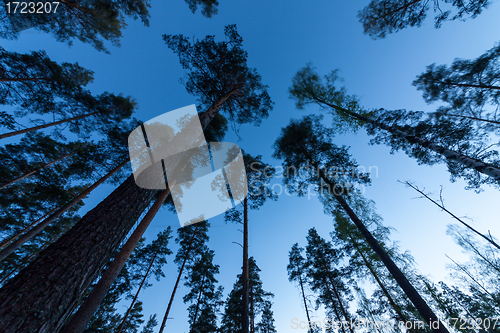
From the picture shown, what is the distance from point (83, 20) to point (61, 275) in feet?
31.8

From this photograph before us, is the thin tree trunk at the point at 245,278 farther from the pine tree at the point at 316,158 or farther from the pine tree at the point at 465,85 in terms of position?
the pine tree at the point at 465,85

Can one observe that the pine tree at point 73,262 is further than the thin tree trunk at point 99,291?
No

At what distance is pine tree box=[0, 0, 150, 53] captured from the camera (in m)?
6.12

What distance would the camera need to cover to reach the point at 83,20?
6.55 metres

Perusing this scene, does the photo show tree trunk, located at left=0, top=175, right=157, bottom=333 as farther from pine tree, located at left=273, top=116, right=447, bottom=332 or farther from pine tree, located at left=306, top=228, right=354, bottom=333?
pine tree, located at left=306, top=228, right=354, bottom=333

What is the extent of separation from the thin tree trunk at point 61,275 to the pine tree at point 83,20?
800cm

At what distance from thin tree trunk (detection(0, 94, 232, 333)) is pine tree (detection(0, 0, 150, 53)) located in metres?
8.00

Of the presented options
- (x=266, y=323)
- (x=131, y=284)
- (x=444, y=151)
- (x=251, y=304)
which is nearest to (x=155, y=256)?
(x=131, y=284)

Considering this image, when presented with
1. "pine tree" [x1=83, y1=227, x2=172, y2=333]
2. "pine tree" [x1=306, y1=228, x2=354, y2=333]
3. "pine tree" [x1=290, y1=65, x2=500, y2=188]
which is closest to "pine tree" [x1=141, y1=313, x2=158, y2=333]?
"pine tree" [x1=83, y1=227, x2=172, y2=333]

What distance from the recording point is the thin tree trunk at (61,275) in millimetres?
1357

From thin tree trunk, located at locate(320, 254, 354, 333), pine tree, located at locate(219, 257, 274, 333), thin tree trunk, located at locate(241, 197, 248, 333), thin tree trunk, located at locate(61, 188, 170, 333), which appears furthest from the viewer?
pine tree, located at locate(219, 257, 274, 333)

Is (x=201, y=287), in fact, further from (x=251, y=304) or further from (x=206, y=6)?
(x=206, y=6)

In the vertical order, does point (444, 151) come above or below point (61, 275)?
above

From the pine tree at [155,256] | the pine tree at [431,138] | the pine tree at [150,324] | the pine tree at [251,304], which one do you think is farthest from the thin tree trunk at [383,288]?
the pine tree at [150,324]
